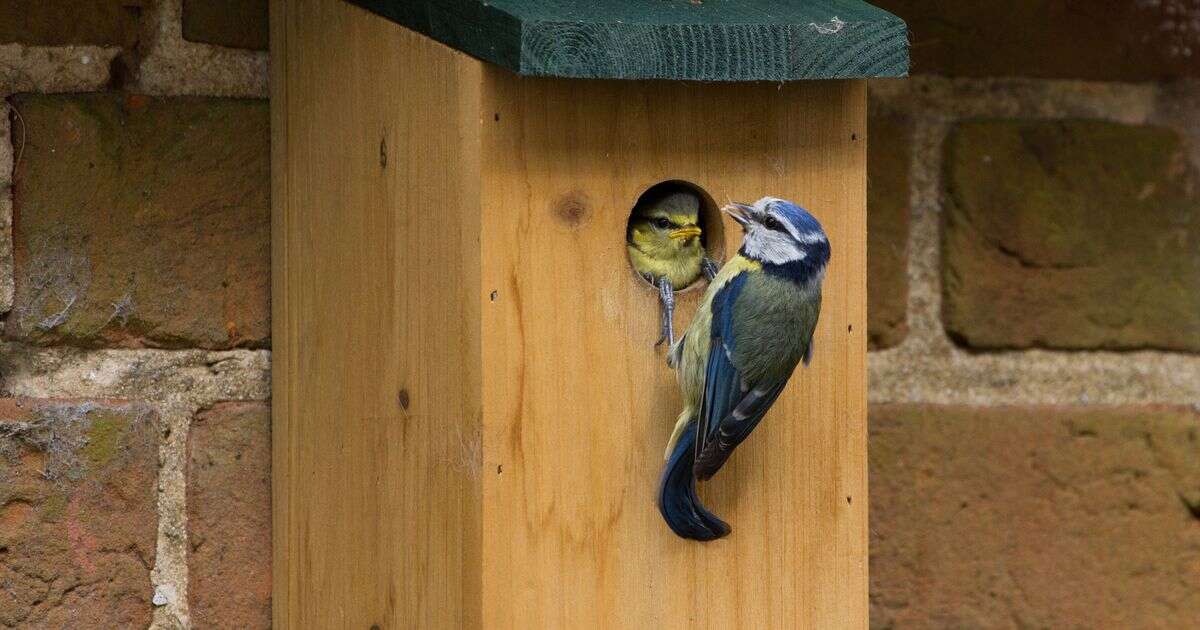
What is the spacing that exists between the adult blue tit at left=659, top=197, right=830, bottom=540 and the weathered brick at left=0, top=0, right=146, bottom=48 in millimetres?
760

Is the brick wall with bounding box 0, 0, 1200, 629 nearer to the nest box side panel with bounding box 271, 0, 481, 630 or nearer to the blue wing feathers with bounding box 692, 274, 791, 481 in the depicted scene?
the nest box side panel with bounding box 271, 0, 481, 630

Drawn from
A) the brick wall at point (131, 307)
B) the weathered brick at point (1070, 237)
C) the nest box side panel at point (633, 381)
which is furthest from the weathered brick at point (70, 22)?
the weathered brick at point (1070, 237)

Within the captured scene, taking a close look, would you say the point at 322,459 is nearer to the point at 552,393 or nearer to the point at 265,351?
the point at 265,351

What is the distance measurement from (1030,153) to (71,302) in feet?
3.90

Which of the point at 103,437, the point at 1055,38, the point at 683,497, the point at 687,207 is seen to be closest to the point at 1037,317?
the point at 1055,38

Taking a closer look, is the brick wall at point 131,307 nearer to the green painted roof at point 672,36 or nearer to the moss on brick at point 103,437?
the moss on brick at point 103,437

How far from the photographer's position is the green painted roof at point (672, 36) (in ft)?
4.66

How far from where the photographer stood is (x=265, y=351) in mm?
1962

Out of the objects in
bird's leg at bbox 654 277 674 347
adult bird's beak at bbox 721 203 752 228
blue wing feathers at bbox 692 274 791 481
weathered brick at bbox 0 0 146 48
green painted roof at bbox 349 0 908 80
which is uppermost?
weathered brick at bbox 0 0 146 48

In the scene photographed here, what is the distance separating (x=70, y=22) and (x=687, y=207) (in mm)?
735

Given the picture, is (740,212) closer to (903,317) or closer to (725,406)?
(725,406)

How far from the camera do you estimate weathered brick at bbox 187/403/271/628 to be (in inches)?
76.1

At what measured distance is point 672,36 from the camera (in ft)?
4.82

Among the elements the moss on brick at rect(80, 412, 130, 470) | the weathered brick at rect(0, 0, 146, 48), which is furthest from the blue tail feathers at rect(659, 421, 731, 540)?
the weathered brick at rect(0, 0, 146, 48)
